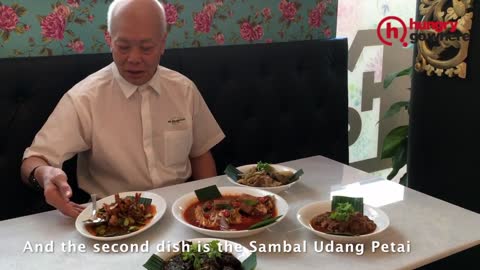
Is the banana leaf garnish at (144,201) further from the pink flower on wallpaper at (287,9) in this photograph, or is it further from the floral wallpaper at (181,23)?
the pink flower on wallpaper at (287,9)

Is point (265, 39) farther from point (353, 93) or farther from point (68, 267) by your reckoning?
point (68, 267)

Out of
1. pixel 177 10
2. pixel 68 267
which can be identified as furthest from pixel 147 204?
pixel 177 10

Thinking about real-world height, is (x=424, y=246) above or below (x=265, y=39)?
below

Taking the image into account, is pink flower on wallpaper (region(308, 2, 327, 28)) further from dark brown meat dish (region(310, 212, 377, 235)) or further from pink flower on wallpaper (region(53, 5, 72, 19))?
dark brown meat dish (region(310, 212, 377, 235))

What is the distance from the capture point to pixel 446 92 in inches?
88.4

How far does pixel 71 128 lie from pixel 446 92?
170 centimetres

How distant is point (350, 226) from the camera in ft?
4.11

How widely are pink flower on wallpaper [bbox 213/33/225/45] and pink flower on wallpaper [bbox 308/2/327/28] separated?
58 cm

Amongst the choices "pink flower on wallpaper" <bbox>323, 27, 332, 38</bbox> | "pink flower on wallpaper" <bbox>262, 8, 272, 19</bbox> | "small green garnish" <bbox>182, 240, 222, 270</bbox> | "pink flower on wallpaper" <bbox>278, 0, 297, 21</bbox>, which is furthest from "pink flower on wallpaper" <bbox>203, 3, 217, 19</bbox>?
"small green garnish" <bbox>182, 240, 222, 270</bbox>

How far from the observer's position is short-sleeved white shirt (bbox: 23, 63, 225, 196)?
1.71 metres

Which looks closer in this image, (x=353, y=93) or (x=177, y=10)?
(x=177, y=10)

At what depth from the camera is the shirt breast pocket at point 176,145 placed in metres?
1.89

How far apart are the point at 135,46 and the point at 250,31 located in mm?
932

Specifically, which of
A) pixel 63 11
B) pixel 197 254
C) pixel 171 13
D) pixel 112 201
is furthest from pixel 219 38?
pixel 197 254
